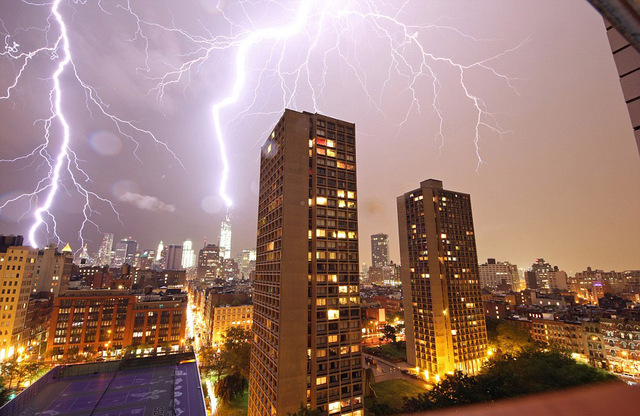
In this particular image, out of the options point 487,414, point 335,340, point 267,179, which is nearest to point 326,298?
point 335,340

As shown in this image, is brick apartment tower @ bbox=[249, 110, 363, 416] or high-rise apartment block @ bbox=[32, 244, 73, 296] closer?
brick apartment tower @ bbox=[249, 110, 363, 416]

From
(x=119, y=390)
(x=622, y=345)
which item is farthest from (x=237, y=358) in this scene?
(x=622, y=345)

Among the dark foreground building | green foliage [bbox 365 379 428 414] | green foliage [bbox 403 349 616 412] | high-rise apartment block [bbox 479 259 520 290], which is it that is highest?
high-rise apartment block [bbox 479 259 520 290]

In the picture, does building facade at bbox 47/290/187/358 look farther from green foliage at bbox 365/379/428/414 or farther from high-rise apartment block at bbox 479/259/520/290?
high-rise apartment block at bbox 479/259/520/290

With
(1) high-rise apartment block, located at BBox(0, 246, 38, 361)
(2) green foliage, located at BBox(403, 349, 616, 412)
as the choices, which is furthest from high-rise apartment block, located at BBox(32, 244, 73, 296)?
(2) green foliage, located at BBox(403, 349, 616, 412)

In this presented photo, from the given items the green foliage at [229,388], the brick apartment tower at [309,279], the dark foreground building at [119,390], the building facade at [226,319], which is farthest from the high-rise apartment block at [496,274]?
the dark foreground building at [119,390]
